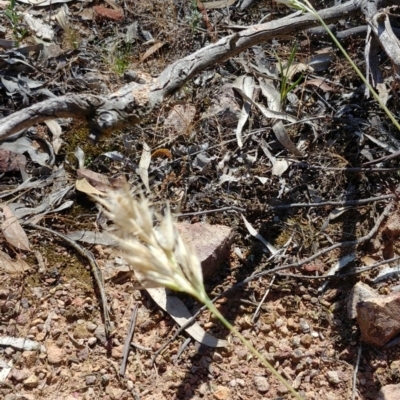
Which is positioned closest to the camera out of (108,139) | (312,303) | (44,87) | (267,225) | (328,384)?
(328,384)

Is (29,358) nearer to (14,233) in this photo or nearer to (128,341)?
(128,341)

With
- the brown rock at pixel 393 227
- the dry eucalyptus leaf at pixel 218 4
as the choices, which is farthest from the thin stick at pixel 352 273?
the dry eucalyptus leaf at pixel 218 4

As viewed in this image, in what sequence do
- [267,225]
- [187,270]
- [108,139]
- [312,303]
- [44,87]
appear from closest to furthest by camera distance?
[187,270], [312,303], [267,225], [108,139], [44,87]

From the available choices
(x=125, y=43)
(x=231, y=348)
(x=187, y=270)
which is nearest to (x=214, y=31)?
(x=125, y=43)

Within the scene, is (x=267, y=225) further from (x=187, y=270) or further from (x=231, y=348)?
(x=187, y=270)

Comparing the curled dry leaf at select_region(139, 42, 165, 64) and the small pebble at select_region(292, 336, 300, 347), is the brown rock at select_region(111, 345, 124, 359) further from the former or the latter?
the curled dry leaf at select_region(139, 42, 165, 64)

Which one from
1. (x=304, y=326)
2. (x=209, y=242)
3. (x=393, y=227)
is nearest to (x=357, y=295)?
(x=304, y=326)
